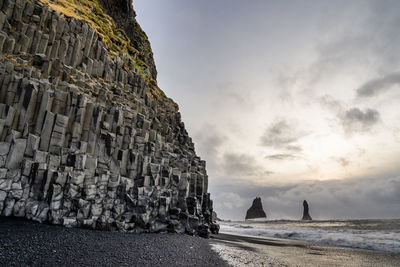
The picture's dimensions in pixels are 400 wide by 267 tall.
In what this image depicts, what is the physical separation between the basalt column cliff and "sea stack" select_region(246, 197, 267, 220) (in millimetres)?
119850

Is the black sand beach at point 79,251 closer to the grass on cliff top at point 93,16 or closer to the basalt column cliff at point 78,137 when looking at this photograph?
the basalt column cliff at point 78,137

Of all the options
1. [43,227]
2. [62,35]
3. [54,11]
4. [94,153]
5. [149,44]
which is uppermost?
[149,44]

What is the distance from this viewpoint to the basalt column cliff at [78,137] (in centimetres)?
1550

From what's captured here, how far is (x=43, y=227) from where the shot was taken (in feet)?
44.6

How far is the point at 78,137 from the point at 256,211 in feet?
444

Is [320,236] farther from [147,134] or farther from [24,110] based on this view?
[24,110]

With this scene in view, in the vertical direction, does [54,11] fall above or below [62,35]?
above

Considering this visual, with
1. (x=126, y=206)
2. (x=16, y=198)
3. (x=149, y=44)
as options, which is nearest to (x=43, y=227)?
(x=16, y=198)

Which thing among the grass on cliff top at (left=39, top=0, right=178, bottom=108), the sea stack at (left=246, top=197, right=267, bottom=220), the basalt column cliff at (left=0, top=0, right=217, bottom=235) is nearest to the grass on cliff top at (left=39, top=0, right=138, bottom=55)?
the grass on cliff top at (left=39, top=0, right=178, bottom=108)

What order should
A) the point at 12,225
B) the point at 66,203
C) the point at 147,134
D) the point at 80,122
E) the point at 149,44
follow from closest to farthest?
1. the point at 12,225
2. the point at 66,203
3. the point at 80,122
4. the point at 147,134
5. the point at 149,44

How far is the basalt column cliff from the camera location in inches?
610

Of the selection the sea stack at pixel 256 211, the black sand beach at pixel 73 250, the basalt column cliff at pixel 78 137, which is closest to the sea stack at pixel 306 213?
the sea stack at pixel 256 211

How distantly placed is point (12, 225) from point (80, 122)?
884 cm

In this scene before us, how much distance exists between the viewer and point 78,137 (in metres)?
18.5
